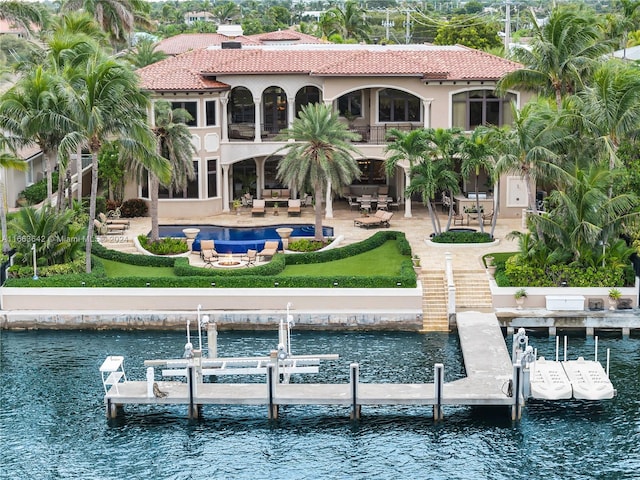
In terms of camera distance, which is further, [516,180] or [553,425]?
[516,180]

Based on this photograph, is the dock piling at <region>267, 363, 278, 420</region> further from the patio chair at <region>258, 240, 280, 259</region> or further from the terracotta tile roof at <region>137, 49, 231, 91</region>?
the terracotta tile roof at <region>137, 49, 231, 91</region>

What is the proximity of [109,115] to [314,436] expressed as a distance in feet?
55.5

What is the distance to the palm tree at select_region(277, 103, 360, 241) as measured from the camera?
49906mm

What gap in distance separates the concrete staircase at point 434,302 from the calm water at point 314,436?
136 inches

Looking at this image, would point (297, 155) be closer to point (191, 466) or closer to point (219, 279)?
point (219, 279)

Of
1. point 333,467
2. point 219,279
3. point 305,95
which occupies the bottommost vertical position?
point 333,467

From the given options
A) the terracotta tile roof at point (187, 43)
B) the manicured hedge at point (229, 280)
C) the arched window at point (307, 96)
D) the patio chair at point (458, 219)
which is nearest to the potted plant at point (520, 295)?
the manicured hedge at point (229, 280)

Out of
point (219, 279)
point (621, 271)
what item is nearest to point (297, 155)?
point (219, 279)

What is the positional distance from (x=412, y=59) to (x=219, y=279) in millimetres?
18546

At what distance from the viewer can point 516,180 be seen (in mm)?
56750

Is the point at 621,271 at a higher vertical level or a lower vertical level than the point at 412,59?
lower

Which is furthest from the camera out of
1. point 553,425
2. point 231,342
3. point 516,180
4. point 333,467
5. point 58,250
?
point 516,180

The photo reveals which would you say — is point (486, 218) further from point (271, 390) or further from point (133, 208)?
point (271, 390)

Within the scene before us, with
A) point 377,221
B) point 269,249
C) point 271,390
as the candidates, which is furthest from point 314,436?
point 377,221
